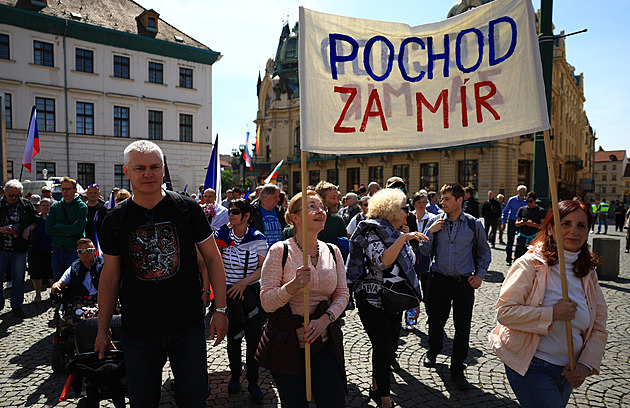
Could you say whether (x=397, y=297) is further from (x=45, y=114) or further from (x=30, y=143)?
(x=45, y=114)

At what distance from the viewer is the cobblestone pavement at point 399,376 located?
12.2 ft

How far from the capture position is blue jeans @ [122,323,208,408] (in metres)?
2.38

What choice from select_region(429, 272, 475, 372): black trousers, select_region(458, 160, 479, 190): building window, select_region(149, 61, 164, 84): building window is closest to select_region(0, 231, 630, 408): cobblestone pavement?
select_region(429, 272, 475, 372): black trousers

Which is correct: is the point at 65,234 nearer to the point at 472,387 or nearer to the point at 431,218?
the point at 431,218

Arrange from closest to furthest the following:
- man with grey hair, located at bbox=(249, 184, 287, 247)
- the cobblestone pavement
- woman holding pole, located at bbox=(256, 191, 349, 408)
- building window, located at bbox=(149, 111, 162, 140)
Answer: woman holding pole, located at bbox=(256, 191, 349, 408)
the cobblestone pavement
man with grey hair, located at bbox=(249, 184, 287, 247)
building window, located at bbox=(149, 111, 162, 140)

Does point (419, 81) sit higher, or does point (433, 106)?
point (419, 81)

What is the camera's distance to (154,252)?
2387 millimetres

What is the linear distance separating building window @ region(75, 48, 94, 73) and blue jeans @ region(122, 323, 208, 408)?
30904 mm

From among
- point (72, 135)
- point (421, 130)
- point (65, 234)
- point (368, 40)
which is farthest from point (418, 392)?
point (72, 135)

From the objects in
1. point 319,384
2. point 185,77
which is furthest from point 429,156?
point 319,384

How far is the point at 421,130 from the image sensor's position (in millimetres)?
2818

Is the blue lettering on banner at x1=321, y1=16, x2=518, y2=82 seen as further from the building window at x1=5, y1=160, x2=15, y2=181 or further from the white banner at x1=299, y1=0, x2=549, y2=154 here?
the building window at x1=5, y1=160, x2=15, y2=181

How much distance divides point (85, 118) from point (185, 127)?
684 cm

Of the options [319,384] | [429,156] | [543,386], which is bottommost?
[319,384]
